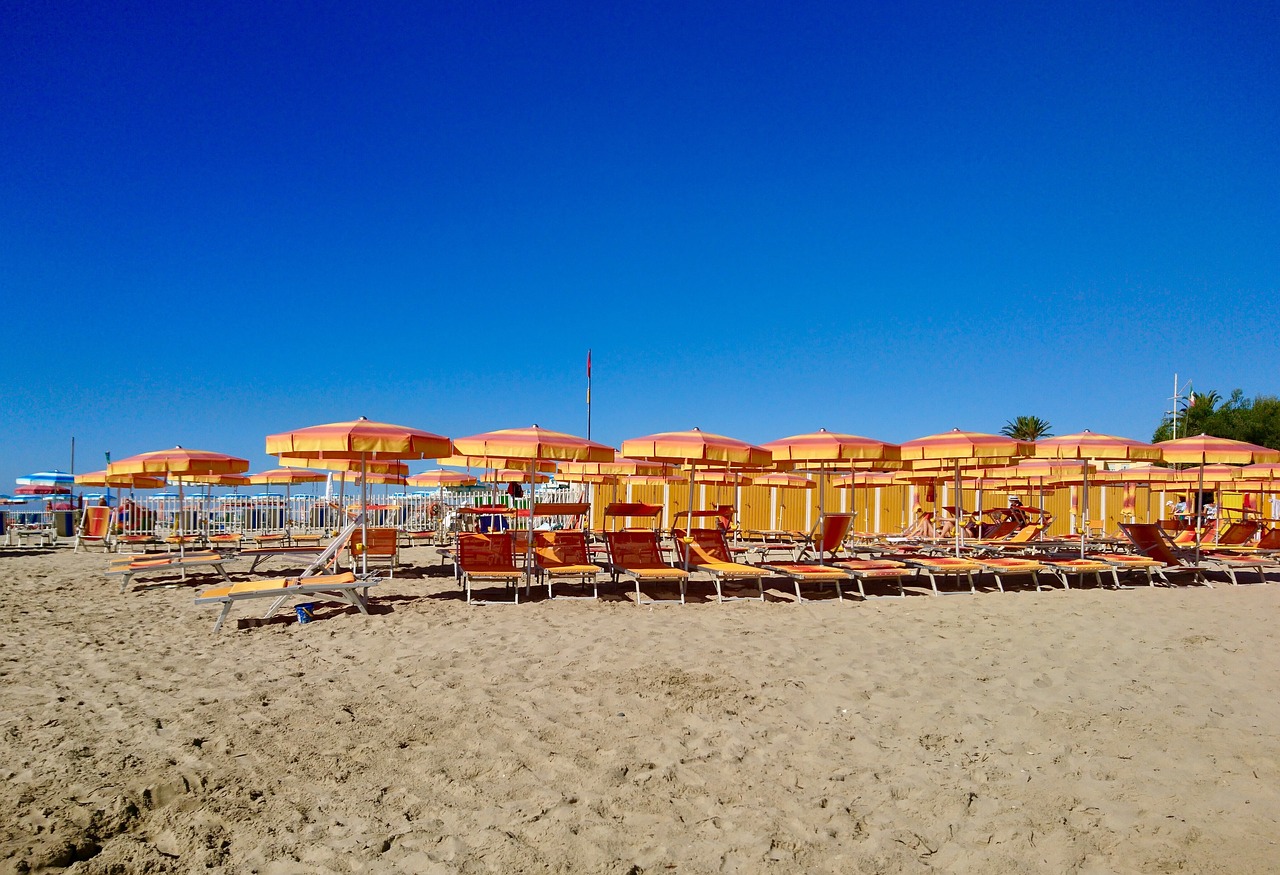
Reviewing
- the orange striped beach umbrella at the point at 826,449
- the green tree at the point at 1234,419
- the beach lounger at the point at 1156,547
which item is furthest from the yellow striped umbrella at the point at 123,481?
the green tree at the point at 1234,419

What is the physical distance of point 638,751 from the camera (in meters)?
3.66

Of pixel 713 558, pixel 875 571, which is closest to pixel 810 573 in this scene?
pixel 875 571

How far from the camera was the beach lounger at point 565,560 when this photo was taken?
866 cm

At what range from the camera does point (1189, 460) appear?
1055cm

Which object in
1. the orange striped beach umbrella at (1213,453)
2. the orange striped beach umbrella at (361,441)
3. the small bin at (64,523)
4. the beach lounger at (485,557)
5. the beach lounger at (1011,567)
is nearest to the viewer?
the orange striped beach umbrella at (361,441)

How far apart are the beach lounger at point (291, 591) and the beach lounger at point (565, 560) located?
1958 millimetres

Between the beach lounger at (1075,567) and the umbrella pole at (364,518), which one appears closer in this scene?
the umbrella pole at (364,518)

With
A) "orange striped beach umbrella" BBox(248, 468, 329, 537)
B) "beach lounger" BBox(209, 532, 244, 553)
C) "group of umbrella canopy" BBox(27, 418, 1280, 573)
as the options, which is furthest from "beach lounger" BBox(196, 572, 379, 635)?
"orange striped beach umbrella" BBox(248, 468, 329, 537)

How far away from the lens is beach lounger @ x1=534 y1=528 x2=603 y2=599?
28.4 ft

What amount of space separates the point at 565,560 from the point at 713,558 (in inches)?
72.4

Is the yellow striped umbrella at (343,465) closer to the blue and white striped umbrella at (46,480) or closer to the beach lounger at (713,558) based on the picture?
the beach lounger at (713,558)

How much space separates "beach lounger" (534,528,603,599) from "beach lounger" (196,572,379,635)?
1958mm

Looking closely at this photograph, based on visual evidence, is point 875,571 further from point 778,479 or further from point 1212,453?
point 778,479

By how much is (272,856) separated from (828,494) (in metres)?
21.5
